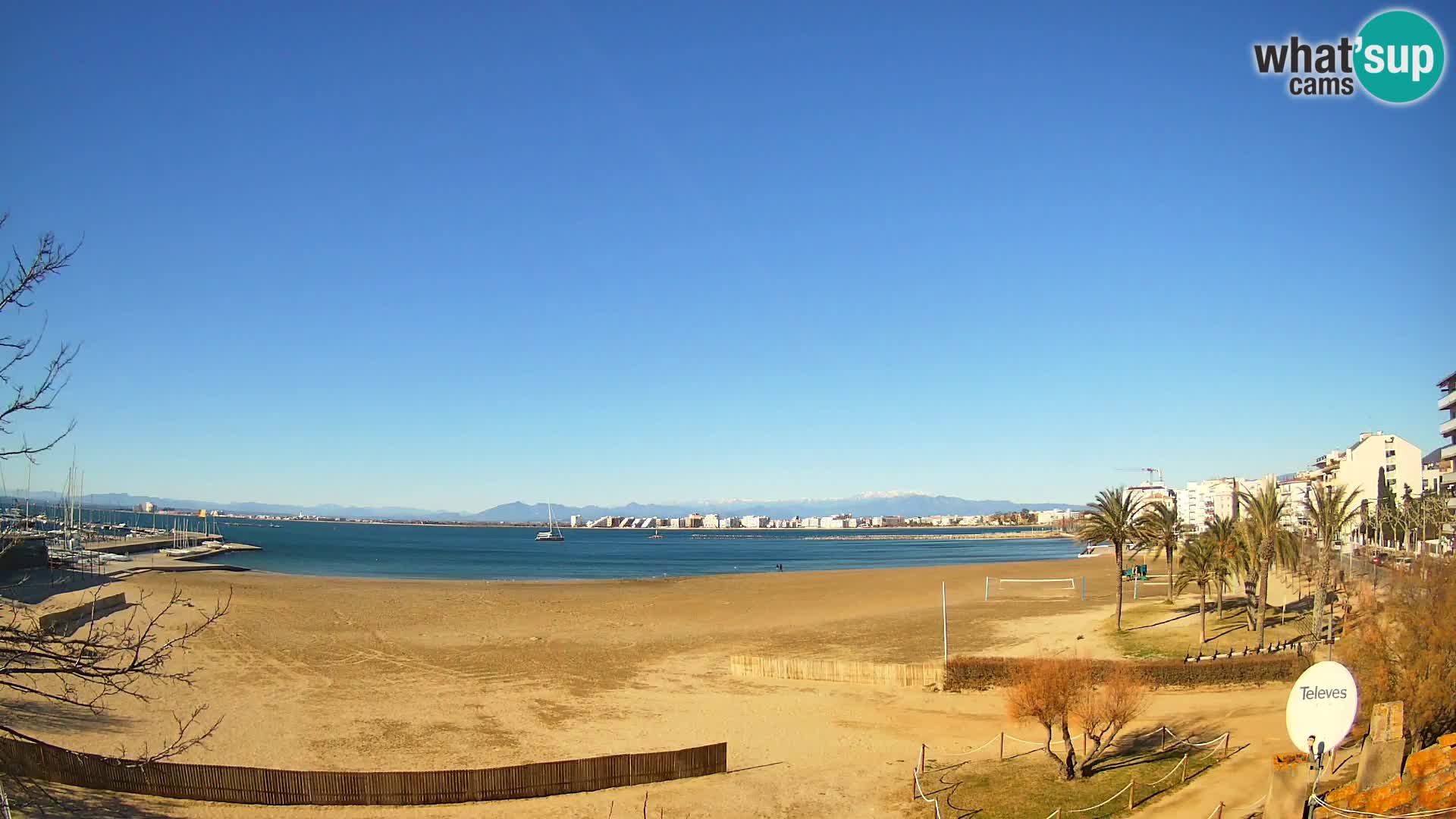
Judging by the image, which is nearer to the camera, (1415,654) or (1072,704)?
(1415,654)

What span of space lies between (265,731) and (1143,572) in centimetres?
6364

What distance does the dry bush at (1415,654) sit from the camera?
56.1 ft

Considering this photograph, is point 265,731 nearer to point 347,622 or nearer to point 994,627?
point 347,622

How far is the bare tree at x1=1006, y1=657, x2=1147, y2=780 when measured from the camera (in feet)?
70.0

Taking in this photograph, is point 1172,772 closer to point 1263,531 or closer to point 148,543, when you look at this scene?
point 1263,531

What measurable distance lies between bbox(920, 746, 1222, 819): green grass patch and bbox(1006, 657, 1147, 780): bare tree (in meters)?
0.46

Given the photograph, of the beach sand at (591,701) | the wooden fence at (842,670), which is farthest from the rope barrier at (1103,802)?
the wooden fence at (842,670)

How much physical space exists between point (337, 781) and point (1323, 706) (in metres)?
19.2

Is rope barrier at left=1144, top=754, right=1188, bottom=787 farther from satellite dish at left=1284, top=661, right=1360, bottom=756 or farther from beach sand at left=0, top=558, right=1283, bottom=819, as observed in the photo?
satellite dish at left=1284, top=661, right=1360, bottom=756

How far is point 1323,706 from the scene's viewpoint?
43.6 feet

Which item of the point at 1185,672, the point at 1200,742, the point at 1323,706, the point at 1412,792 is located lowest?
the point at 1200,742

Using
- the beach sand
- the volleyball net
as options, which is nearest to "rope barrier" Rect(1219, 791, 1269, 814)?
the beach sand

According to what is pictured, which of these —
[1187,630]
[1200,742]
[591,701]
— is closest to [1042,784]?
[1200,742]

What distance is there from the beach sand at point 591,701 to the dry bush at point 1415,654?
23.4 feet
